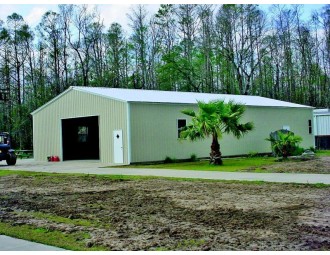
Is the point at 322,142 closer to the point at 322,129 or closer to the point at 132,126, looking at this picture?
the point at 322,129

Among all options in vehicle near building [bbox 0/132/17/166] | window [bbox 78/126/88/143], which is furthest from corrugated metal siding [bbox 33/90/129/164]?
vehicle near building [bbox 0/132/17/166]

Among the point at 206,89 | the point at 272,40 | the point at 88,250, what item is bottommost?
the point at 88,250

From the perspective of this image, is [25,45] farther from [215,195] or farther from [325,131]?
[215,195]

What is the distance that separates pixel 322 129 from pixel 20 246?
33.4m

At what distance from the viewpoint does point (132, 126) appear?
25.1 metres

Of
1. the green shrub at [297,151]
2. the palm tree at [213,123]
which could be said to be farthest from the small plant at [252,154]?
the palm tree at [213,123]

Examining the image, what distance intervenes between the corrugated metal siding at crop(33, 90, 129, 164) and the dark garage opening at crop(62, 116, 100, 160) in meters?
0.72

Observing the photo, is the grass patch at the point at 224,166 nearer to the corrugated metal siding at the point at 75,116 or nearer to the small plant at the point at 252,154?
the corrugated metal siding at the point at 75,116

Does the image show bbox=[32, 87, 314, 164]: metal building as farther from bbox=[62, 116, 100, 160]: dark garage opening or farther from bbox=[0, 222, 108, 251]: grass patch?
bbox=[0, 222, 108, 251]: grass patch

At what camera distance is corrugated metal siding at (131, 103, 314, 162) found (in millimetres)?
25453

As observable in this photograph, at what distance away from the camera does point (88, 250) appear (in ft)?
20.8

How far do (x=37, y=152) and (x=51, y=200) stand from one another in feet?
70.0

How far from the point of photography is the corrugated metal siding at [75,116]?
25859 millimetres

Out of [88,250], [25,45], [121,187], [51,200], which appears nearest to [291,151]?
[121,187]
